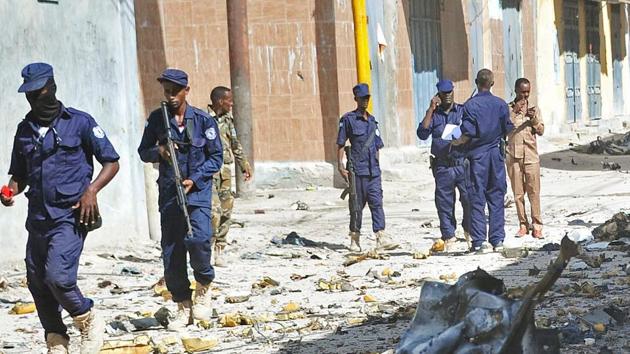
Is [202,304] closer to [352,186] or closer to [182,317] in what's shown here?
[182,317]

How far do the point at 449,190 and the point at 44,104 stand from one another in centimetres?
555

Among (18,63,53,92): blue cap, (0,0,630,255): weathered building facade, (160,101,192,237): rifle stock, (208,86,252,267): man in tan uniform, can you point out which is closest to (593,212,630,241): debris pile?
(208,86,252,267): man in tan uniform

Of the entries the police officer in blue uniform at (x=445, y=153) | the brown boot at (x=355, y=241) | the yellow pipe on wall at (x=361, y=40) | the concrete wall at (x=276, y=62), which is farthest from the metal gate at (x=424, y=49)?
the police officer in blue uniform at (x=445, y=153)

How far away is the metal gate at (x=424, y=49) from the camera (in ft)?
69.7

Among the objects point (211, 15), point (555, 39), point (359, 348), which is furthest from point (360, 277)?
point (555, 39)

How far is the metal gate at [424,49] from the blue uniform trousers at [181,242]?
42.6 feet

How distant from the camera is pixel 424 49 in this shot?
21.7m

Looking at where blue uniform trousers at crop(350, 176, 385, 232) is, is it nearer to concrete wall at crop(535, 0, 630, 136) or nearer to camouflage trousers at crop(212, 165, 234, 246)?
camouflage trousers at crop(212, 165, 234, 246)

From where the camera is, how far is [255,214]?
15.9 metres

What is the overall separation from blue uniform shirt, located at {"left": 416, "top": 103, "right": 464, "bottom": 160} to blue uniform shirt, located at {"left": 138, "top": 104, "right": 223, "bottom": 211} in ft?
11.6

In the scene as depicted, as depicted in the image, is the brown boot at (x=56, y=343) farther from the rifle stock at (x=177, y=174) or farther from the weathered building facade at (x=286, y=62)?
the weathered building facade at (x=286, y=62)

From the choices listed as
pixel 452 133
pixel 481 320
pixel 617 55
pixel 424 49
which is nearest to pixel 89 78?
pixel 452 133

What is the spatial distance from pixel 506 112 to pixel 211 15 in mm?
7962

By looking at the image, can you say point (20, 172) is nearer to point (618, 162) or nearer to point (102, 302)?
point (102, 302)
